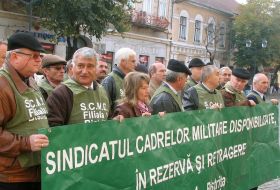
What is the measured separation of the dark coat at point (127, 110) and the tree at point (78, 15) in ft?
42.1

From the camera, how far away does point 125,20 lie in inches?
774

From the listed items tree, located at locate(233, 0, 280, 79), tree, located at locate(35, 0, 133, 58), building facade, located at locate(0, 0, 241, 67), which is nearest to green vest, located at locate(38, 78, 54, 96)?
tree, located at locate(35, 0, 133, 58)

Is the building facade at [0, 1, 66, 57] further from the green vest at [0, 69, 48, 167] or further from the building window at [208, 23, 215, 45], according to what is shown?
the building window at [208, 23, 215, 45]

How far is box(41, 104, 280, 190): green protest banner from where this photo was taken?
3.21m

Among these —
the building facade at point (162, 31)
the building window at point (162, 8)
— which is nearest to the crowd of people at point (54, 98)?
the building facade at point (162, 31)

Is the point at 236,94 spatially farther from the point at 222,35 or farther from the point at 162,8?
the point at 222,35

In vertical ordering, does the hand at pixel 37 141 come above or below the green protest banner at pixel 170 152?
above

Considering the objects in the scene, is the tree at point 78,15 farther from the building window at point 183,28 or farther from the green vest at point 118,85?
the building window at point 183,28

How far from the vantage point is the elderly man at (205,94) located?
537 centimetres

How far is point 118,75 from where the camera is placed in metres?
5.92

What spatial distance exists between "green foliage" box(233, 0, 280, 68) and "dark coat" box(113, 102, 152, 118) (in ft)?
109

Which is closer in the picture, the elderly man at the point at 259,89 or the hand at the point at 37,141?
the hand at the point at 37,141

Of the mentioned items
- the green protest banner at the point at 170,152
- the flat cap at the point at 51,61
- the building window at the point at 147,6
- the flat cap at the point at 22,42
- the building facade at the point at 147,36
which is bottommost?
the green protest banner at the point at 170,152

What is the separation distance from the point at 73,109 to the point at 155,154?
0.86 m
